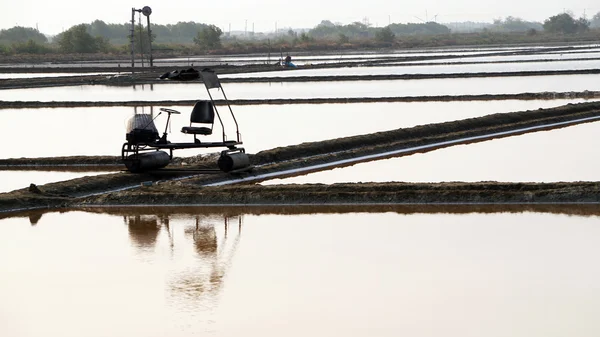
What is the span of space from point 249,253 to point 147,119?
4094mm

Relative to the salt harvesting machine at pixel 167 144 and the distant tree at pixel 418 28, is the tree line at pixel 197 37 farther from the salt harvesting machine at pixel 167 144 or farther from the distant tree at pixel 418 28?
the salt harvesting machine at pixel 167 144

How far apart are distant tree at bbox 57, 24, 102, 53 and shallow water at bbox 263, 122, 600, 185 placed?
169 feet

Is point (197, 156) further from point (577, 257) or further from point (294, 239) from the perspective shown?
point (577, 257)

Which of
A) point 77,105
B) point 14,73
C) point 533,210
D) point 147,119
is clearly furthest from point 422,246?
point 14,73

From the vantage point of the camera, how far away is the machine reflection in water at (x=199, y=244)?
22.4 ft

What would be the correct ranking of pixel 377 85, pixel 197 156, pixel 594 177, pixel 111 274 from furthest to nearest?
pixel 377 85
pixel 197 156
pixel 594 177
pixel 111 274

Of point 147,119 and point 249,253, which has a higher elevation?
point 147,119

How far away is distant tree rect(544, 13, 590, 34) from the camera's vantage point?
95.9 m

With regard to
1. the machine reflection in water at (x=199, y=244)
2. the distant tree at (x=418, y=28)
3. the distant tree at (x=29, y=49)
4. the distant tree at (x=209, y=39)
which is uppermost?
the distant tree at (x=418, y=28)

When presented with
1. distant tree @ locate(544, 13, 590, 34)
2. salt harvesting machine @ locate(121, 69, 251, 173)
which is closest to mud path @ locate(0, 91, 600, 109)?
salt harvesting machine @ locate(121, 69, 251, 173)

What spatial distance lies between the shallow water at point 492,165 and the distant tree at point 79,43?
51.6 m

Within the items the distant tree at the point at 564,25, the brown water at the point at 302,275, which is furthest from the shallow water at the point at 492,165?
the distant tree at the point at 564,25

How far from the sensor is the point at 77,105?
21.9 meters

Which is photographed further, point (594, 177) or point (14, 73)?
point (14, 73)
